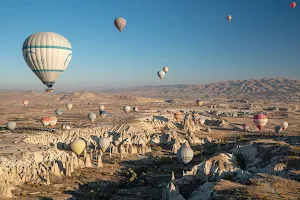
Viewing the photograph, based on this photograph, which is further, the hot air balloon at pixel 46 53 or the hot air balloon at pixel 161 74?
the hot air balloon at pixel 161 74

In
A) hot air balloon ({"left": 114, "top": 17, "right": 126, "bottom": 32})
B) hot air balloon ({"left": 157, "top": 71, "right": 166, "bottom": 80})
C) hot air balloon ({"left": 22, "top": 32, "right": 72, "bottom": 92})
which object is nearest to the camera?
hot air balloon ({"left": 22, "top": 32, "right": 72, "bottom": 92})

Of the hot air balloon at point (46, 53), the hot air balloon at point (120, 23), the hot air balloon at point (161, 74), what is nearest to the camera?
the hot air balloon at point (46, 53)

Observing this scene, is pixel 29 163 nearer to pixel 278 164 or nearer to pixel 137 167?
pixel 137 167

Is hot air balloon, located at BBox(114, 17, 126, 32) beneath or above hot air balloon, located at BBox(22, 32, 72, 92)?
above

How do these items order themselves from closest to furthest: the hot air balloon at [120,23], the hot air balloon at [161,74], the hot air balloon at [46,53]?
the hot air balloon at [46,53] < the hot air balloon at [120,23] < the hot air balloon at [161,74]

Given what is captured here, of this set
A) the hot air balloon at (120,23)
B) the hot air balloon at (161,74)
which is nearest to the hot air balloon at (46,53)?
the hot air balloon at (120,23)

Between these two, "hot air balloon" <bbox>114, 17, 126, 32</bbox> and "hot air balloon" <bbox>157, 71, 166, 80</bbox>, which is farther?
"hot air balloon" <bbox>157, 71, 166, 80</bbox>

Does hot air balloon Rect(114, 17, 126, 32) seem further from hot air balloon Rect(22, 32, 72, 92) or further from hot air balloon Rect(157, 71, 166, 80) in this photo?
hot air balloon Rect(157, 71, 166, 80)

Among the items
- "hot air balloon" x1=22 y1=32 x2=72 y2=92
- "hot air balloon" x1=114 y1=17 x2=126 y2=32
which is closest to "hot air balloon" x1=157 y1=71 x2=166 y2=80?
"hot air balloon" x1=114 y1=17 x2=126 y2=32

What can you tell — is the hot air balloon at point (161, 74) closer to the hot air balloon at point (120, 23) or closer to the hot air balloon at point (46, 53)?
the hot air balloon at point (120, 23)

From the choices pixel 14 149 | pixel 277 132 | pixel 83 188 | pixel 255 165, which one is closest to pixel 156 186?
pixel 83 188
